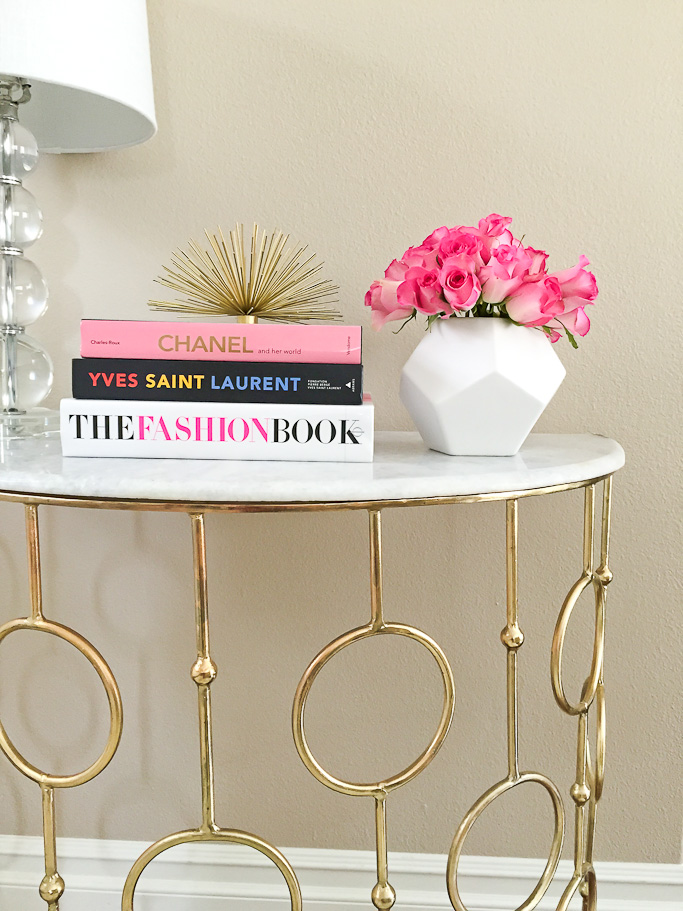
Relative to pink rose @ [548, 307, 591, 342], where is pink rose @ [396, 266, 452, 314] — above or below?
above

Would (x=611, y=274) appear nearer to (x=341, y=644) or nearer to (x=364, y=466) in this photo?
(x=364, y=466)

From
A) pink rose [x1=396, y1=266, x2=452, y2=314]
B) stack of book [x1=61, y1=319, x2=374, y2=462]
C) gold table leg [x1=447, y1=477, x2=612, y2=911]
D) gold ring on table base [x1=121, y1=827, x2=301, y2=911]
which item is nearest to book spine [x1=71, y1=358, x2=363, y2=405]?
stack of book [x1=61, y1=319, x2=374, y2=462]

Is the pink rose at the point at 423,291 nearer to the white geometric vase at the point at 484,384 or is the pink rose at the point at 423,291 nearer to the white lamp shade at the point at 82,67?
the white geometric vase at the point at 484,384

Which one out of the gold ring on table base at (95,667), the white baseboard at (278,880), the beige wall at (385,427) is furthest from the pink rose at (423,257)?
the white baseboard at (278,880)

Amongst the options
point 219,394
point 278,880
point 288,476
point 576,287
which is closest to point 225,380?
point 219,394

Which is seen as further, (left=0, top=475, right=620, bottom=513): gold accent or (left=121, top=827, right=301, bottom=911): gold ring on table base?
(left=121, top=827, right=301, bottom=911): gold ring on table base

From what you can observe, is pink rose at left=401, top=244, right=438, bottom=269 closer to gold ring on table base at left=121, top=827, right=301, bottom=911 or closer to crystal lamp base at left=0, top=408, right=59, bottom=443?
crystal lamp base at left=0, top=408, right=59, bottom=443

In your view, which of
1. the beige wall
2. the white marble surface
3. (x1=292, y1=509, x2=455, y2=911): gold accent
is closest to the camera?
the white marble surface

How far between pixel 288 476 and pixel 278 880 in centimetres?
82

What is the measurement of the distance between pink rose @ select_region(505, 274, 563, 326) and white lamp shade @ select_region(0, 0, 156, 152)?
1.66 feet

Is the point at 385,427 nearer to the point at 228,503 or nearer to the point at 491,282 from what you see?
the point at 491,282

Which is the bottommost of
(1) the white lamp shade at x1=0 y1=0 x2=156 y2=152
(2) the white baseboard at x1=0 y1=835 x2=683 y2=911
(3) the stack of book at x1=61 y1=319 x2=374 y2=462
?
(2) the white baseboard at x1=0 y1=835 x2=683 y2=911

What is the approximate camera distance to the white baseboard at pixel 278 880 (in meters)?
1.10

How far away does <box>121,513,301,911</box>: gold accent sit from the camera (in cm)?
70
